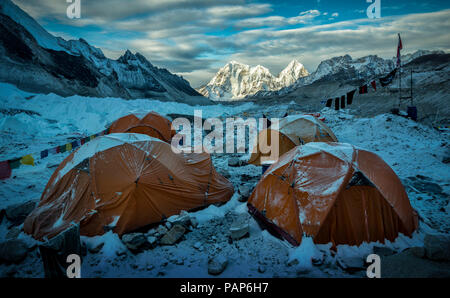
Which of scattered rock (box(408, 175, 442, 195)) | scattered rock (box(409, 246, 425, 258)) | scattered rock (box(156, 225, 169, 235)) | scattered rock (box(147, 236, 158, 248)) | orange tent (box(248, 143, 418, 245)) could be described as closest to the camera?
scattered rock (box(409, 246, 425, 258))

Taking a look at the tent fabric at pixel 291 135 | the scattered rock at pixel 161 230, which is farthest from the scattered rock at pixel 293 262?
the tent fabric at pixel 291 135

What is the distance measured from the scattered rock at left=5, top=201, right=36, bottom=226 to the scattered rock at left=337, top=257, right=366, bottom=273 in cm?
663

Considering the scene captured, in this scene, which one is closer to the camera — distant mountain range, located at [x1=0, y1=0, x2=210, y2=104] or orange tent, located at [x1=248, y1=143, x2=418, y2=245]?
orange tent, located at [x1=248, y1=143, x2=418, y2=245]

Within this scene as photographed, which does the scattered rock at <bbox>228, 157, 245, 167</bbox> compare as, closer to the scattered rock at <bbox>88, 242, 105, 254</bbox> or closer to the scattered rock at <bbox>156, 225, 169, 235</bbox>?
the scattered rock at <bbox>156, 225, 169, 235</bbox>

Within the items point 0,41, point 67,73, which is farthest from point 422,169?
point 67,73

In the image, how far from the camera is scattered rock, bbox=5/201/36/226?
518 cm

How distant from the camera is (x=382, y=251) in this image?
388 cm

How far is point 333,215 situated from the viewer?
4.04 metres

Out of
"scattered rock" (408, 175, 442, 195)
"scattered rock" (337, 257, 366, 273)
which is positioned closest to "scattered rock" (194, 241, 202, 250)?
"scattered rock" (337, 257, 366, 273)

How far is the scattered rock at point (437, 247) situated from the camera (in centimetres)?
A: 326

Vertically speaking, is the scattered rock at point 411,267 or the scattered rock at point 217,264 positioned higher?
the scattered rock at point 411,267

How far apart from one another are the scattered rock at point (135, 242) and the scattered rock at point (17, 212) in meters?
2.85

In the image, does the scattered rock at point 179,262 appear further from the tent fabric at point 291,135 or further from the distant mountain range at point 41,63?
the distant mountain range at point 41,63

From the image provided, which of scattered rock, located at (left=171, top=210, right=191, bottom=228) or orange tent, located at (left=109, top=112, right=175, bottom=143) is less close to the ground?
orange tent, located at (left=109, top=112, right=175, bottom=143)
